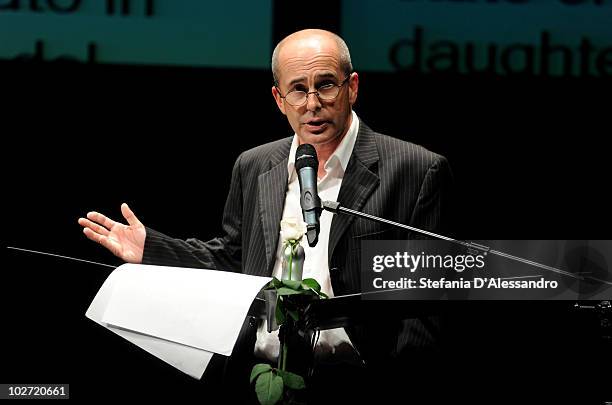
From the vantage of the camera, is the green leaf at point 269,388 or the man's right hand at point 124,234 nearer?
the green leaf at point 269,388

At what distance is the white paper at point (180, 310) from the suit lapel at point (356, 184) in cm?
54

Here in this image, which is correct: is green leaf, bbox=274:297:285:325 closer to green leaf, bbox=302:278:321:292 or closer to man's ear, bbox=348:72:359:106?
green leaf, bbox=302:278:321:292

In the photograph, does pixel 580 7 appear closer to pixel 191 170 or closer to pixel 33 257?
pixel 191 170

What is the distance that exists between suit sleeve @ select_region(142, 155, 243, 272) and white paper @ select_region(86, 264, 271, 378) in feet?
1.11

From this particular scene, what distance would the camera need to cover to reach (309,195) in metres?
2.12

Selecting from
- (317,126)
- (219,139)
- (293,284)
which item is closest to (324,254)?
(317,126)

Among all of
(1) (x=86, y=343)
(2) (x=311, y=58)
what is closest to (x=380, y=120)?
(2) (x=311, y=58)

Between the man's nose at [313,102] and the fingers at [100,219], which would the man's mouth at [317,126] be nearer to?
the man's nose at [313,102]

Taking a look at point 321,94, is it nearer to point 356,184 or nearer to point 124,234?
point 356,184

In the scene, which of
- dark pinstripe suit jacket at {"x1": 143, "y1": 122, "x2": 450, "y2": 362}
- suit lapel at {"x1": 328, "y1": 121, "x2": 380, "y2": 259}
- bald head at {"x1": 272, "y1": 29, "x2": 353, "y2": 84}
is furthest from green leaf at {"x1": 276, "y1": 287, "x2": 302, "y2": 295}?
bald head at {"x1": 272, "y1": 29, "x2": 353, "y2": 84}

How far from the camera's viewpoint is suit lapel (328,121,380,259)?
2625mm

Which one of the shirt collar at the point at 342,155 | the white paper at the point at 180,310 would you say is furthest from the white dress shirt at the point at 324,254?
the white paper at the point at 180,310

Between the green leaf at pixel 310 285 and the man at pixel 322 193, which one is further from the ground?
the man at pixel 322 193

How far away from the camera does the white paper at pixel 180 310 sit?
2.04 meters
